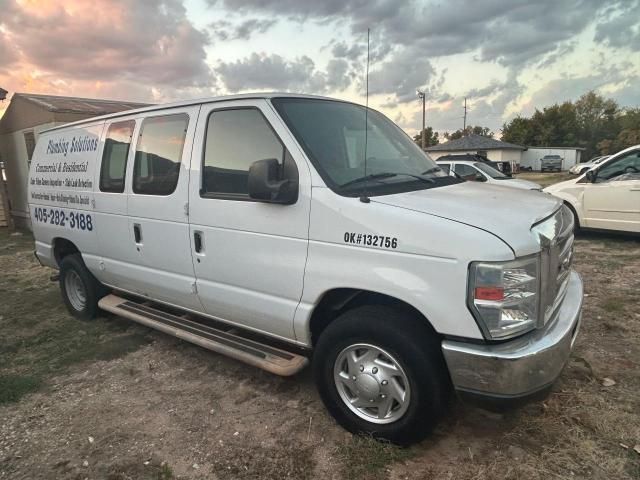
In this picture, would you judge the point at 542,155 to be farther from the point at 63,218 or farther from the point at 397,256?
the point at 397,256

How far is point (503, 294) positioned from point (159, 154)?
290cm

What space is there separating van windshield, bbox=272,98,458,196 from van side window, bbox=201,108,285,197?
0.18m

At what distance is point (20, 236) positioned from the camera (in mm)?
12242

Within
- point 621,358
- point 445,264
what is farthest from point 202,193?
point 621,358

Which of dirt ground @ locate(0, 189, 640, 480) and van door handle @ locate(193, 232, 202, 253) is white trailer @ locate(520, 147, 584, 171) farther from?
van door handle @ locate(193, 232, 202, 253)

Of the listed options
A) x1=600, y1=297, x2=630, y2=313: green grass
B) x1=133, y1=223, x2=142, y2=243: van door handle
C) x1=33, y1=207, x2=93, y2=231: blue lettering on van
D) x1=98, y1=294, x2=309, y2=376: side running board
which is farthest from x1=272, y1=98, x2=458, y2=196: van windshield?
x1=600, y1=297, x2=630, y2=313: green grass

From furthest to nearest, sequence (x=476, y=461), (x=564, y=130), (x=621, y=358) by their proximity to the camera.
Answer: (x=564, y=130) < (x=621, y=358) < (x=476, y=461)

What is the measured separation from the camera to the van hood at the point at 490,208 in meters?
2.35

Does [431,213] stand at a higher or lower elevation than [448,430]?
higher

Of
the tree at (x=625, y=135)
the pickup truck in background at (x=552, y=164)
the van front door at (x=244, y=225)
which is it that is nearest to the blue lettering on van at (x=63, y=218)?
the van front door at (x=244, y=225)

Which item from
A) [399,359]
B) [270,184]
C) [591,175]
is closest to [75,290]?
[270,184]

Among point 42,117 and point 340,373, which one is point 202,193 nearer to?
point 340,373

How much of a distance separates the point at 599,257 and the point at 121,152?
23.6 ft

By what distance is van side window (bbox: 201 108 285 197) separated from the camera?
3.11m
